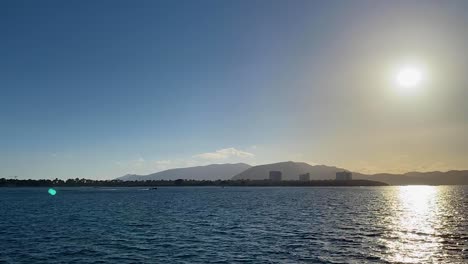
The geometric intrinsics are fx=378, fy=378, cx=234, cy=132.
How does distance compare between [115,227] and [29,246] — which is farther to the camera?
[115,227]

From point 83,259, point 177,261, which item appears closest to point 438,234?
point 177,261

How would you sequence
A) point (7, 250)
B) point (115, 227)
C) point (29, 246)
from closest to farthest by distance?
point (7, 250), point (29, 246), point (115, 227)

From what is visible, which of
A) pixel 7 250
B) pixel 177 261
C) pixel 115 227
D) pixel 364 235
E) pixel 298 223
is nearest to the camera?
pixel 177 261

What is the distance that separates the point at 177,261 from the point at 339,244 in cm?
2530

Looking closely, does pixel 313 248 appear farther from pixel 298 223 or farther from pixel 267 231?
pixel 298 223

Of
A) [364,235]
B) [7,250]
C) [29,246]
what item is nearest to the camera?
[7,250]

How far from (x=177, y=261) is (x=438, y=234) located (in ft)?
164

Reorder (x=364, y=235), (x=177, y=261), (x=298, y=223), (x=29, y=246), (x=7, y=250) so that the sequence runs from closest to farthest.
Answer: (x=177, y=261) < (x=7, y=250) < (x=29, y=246) < (x=364, y=235) < (x=298, y=223)

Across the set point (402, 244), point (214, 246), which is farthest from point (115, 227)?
point (402, 244)

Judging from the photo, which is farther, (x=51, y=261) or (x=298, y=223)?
(x=298, y=223)

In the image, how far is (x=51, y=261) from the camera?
153 feet

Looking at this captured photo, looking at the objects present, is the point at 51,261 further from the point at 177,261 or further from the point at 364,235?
the point at 364,235

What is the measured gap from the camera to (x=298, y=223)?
84.3m

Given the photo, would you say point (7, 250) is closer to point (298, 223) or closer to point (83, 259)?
point (83, 259)
